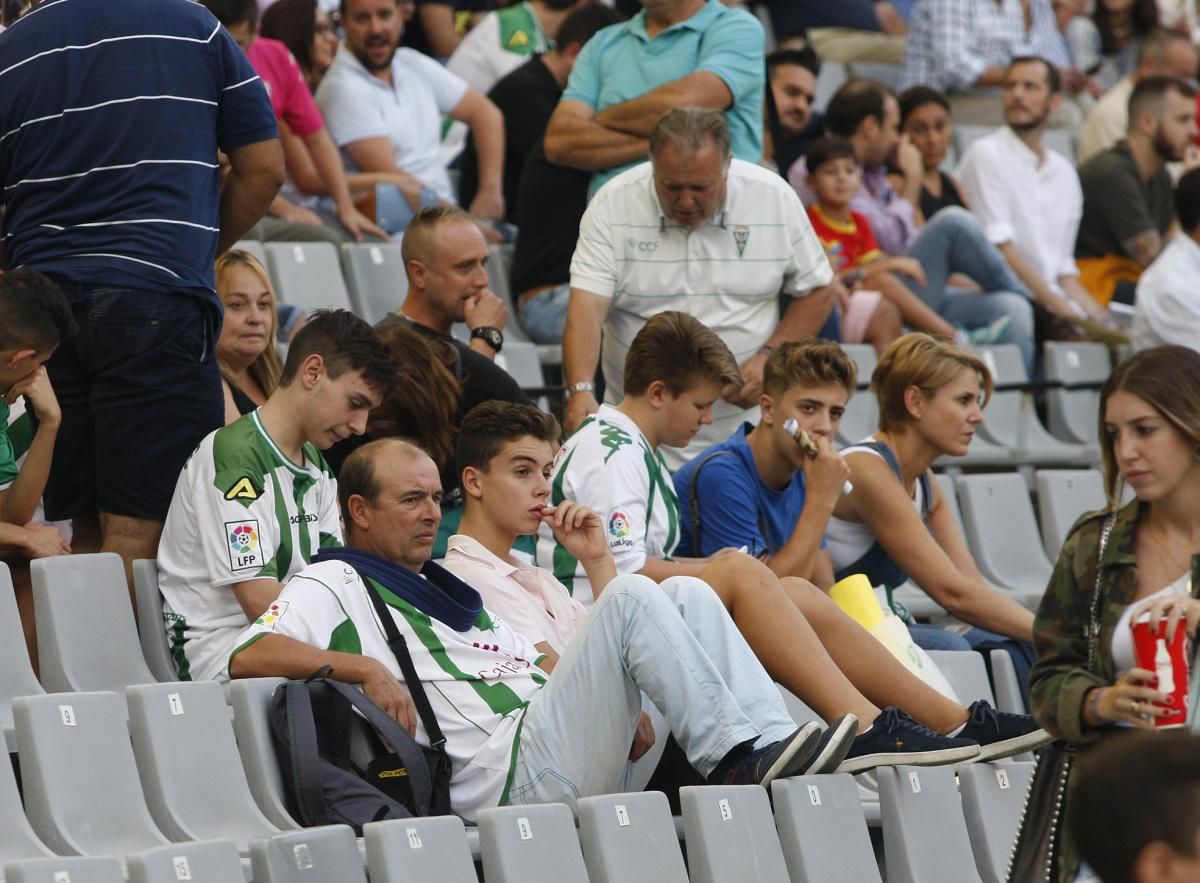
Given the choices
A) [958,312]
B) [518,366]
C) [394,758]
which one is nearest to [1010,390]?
[958,312]

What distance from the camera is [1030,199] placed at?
8.27 metres

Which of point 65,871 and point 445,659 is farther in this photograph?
point 445,659

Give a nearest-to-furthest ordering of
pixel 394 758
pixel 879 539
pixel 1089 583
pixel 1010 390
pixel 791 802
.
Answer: pixel 1089 583 < pixel 394 758 < pixel 791 802 < pixel 879 539 < pixel 1010 390

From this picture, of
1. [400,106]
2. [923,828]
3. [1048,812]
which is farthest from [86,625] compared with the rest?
[400,106]

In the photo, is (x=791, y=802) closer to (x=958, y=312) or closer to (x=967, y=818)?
(x=967, y=818)

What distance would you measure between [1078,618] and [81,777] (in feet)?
5.35

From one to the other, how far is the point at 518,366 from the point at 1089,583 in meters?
3.11

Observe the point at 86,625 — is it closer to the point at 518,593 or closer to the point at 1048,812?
the point at 518,593

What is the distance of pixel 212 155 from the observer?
13.8 ft

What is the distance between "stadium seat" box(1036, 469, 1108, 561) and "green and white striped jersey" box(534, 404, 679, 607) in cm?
222

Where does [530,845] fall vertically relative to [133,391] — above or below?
below

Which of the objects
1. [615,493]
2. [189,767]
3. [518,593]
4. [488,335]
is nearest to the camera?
[189,767]

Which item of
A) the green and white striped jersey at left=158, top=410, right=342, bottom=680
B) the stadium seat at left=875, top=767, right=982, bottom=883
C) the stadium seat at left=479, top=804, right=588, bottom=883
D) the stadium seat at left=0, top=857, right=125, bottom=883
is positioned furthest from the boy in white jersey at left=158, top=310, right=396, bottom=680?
the stadium seat at left=875, top=767, right=982, bottom=883

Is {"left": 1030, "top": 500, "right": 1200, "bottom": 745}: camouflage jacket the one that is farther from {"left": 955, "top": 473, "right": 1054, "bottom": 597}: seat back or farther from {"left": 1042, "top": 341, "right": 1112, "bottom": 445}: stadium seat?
{"left": 1042, "top": 341, "right": 1112, "bottom": 445}: stadium seat
